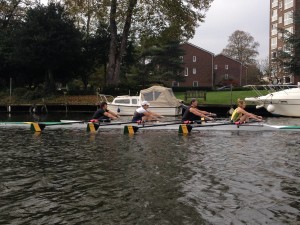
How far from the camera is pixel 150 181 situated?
10.7 meters

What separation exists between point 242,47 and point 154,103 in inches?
2674

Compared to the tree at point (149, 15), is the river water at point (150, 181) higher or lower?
lower

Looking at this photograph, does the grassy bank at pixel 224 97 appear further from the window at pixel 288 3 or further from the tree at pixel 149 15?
the window at pixel 288 3

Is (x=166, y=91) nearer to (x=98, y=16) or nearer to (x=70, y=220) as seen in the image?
(x=98, y=16)

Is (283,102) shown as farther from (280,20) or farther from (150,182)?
(280,20)

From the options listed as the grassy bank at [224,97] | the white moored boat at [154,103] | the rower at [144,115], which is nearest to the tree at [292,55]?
the grassy bank at [224,97]

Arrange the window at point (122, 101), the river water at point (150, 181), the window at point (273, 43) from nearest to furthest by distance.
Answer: the river water at point (150, 181) < the window at point (122, 101) < the window at point (273, 43)

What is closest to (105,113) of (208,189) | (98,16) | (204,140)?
(204,140)

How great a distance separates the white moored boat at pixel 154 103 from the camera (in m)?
35.0

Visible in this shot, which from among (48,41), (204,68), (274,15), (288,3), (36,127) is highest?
(288,3)

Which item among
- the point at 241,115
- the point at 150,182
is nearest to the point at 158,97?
the point at 241,115

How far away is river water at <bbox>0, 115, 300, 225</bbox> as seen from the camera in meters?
8.09

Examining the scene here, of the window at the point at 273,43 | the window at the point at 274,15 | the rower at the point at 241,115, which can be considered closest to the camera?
the rower at the point at 241,115

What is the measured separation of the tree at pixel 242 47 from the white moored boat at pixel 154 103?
64.3m
